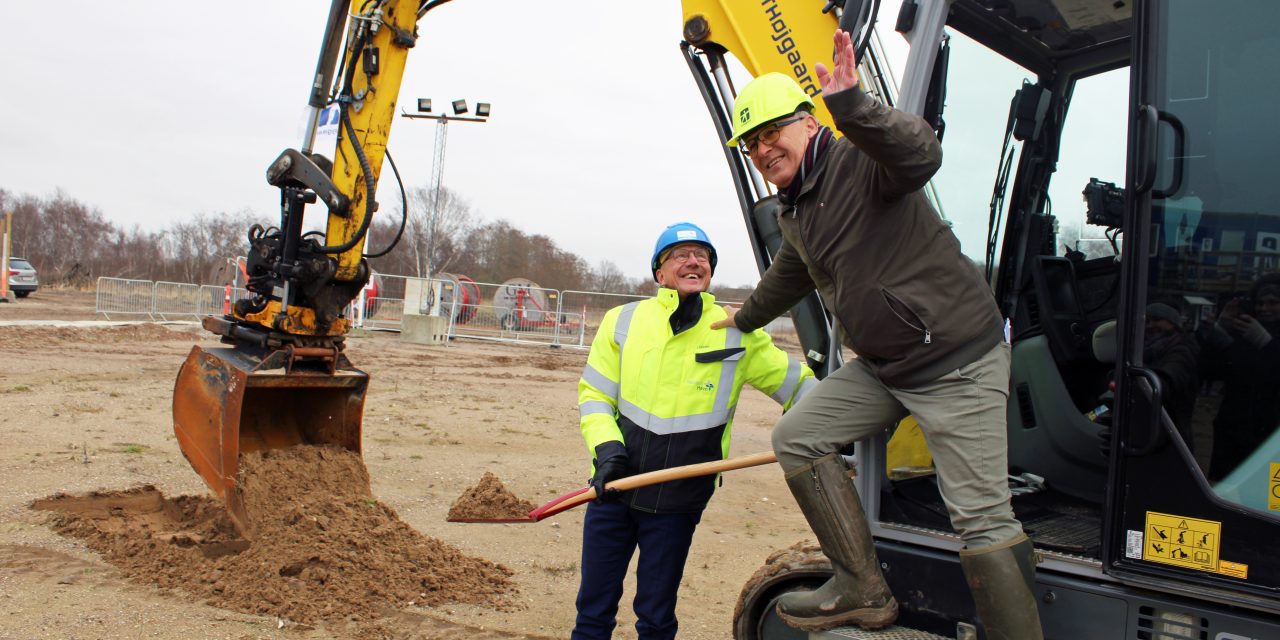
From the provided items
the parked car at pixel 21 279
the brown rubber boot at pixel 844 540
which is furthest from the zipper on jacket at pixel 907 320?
the parked car at pixel 21 279

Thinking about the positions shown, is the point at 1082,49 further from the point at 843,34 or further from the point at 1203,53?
the point at 843,34

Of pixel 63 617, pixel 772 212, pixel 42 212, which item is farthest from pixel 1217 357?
pixel 42 212

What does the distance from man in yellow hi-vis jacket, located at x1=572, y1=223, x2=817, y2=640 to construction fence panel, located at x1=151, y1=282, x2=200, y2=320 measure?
2106cm

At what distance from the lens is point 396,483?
6766 millimetres

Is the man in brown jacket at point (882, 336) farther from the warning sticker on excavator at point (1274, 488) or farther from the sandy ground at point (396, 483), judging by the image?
the sandy ground at point (396, 483)

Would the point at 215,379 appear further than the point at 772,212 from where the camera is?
Yes

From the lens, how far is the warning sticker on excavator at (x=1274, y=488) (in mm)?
2383

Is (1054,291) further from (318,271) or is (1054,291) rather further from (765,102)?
(318,271)

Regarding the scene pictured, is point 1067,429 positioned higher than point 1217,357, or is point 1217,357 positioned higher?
point 1217,357

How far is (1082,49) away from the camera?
3678 millimetres

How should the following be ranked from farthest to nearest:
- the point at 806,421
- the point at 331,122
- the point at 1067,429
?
the point at 331,122
the point at 1067,429
the point at 806,421

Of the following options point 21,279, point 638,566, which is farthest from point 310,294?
point 21,279

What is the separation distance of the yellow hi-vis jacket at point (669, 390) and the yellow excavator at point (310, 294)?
7.27 feet

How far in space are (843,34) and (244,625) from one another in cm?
339
